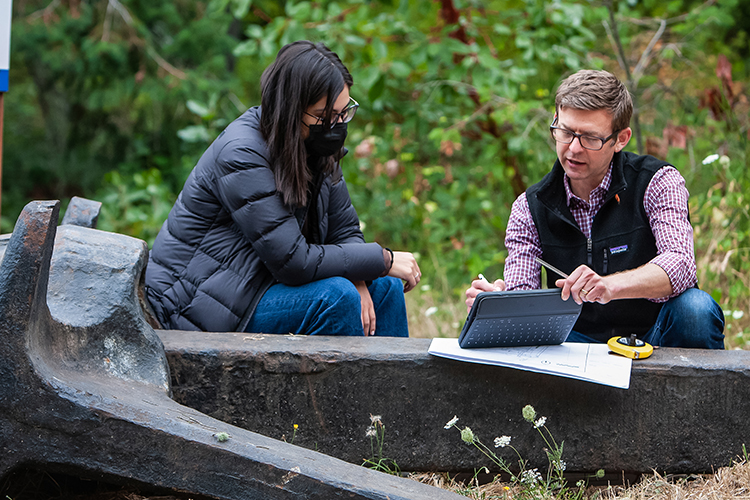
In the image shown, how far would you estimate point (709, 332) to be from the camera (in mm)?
2312

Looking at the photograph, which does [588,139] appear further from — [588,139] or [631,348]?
[631,348]

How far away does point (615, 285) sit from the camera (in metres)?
2.06

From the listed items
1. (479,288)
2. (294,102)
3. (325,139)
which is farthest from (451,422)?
(294,102)

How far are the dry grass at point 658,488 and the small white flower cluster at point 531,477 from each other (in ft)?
0.10

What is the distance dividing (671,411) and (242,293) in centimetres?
143

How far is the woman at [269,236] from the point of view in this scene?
7.70 ft

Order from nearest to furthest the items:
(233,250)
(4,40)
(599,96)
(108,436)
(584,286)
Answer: (108,436) < (584,286) < (599,96) < (233,250) < (4,40)

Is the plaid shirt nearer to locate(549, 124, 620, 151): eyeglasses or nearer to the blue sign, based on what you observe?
locate(549, 124, 620, 151): eyeglasses

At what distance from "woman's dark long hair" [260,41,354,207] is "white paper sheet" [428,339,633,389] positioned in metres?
0.74

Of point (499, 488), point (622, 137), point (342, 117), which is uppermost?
point (622, 137)

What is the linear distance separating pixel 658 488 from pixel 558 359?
19.7 inches

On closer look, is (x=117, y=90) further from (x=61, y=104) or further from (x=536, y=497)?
(x=536, y=497)

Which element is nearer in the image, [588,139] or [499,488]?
[499,488]

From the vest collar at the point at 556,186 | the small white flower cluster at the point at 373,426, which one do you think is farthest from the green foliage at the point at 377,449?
the vest collar at the point at 556,186
